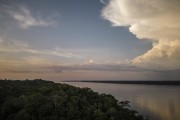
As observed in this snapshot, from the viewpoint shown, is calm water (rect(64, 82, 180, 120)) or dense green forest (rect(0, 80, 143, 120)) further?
calm water (rect(64, 82, 180, 120))

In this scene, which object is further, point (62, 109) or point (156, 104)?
point (156, 104)

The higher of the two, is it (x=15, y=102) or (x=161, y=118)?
(x=15, y=102)

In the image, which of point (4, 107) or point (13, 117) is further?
point (4, 107)

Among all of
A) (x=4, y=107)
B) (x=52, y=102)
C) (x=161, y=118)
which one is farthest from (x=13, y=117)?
(x=161, y=118)

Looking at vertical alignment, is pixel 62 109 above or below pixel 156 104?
above

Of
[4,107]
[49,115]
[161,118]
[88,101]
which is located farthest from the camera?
[161,118]

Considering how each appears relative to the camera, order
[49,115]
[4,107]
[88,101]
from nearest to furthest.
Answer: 1. [49,115]
2. [4,107]
3. [88,101]

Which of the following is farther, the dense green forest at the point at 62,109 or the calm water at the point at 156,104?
the calm water at the point at 156,104

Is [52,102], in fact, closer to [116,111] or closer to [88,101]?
[88,101]

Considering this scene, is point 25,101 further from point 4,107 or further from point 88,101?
point 88,101
